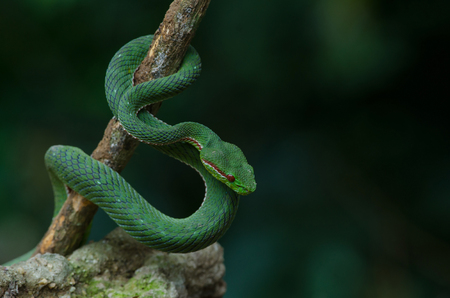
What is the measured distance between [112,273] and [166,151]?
39.2 inches

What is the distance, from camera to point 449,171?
395 centimetres

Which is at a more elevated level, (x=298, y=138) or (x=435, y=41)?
(x=435, y=41)

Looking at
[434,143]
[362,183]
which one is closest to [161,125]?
[362,183]

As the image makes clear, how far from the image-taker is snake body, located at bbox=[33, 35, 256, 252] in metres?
2.16

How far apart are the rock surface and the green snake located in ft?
1.57

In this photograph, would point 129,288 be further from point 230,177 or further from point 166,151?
point 230,177

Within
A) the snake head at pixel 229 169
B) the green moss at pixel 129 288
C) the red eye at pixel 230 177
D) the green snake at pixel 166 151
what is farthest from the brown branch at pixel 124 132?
the red eye at pixel 230 177

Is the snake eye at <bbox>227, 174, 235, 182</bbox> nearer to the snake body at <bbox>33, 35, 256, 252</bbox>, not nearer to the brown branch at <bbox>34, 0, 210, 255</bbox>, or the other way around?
the snake body at <bbox>33, 35, 256, 252</bbox>

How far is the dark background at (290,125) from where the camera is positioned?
3.82 m

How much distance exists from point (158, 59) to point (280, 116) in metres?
2.24

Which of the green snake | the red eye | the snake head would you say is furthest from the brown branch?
the red eye

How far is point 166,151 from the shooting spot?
2494mm

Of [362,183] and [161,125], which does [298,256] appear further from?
[161,125]

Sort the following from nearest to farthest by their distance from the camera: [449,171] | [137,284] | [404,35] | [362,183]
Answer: [137,284]
[404,35]
[449,171]
[362,183]
